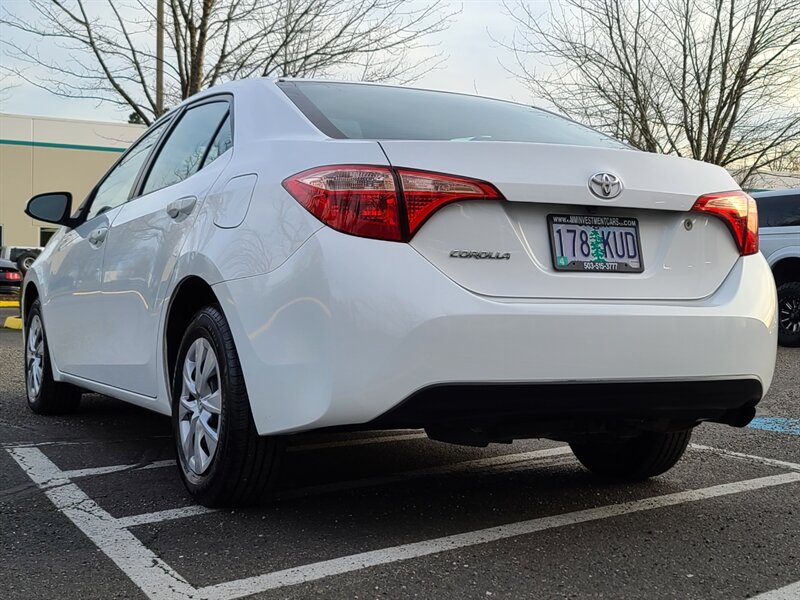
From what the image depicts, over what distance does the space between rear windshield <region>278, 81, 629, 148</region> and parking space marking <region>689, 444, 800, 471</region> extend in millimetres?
1765

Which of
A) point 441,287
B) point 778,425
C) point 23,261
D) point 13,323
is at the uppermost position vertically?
point 441,287

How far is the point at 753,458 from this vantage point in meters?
4.47

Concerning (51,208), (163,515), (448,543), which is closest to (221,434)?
(163,515)

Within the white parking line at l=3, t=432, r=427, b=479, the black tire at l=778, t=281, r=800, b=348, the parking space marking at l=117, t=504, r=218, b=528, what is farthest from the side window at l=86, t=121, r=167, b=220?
the black tire at l=778, t=281, r=800, b=348

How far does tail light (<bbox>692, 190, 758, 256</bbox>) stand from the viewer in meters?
3.05

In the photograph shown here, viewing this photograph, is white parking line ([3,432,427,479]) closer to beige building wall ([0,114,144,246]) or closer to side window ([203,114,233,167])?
side window ([203,114,233,167])

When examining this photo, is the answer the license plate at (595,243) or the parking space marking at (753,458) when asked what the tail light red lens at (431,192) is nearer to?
the license plate at (595,243)

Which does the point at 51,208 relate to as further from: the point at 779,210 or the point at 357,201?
the point at 779,210

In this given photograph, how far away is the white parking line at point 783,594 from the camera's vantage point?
2529 mm

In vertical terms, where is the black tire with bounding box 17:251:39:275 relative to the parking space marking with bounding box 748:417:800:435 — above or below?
above

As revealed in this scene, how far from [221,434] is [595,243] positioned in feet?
4.57

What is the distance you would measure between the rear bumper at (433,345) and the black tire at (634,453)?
831 mm

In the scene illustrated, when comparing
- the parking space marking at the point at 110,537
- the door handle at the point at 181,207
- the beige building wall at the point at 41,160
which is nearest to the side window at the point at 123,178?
the door handle at the point at 181,207

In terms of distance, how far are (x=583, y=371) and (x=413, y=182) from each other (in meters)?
0.76
